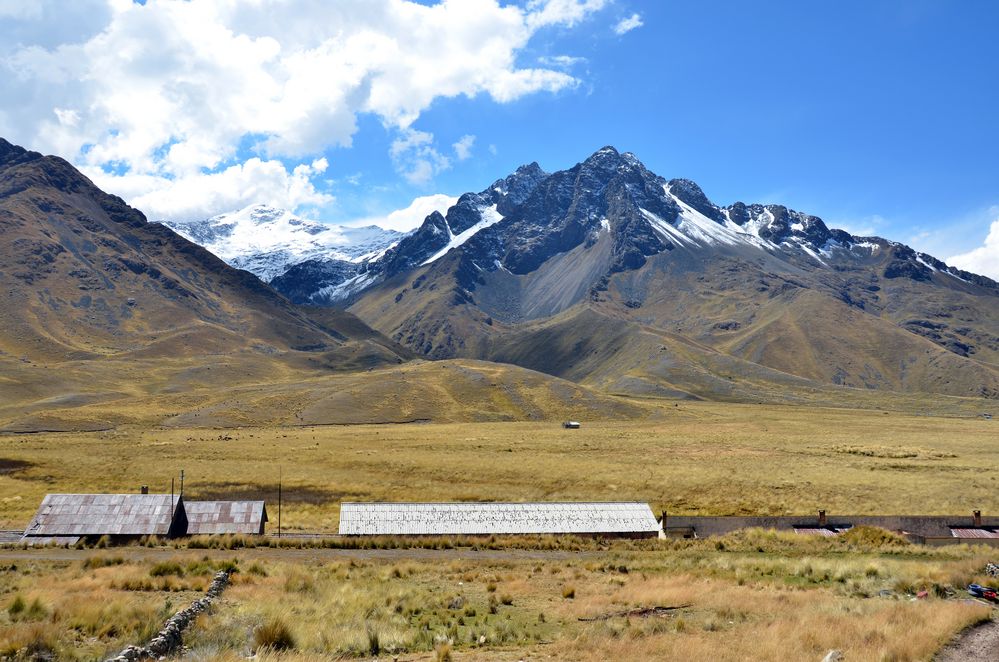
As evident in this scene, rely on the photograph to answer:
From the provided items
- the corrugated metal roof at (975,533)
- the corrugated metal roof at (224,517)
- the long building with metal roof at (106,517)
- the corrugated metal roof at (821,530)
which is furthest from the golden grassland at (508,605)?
the corrugated metal roof at (224,517)

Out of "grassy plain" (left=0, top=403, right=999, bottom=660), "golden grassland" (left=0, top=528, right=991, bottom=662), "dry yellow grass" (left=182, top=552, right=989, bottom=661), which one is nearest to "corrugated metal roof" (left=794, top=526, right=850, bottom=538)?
"grassy plain" (left=0, top=403, right=999, bottom=660)

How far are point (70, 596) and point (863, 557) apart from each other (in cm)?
3067

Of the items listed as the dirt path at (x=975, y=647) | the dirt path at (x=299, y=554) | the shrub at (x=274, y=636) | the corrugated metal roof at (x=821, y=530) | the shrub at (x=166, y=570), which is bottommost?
the dirt path at (x=299, y=554)

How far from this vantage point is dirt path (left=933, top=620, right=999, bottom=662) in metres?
14.7

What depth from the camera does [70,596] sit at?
66.4 ft

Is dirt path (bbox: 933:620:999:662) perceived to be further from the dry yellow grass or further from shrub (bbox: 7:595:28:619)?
shrub (bbox: 7:595:28:619)

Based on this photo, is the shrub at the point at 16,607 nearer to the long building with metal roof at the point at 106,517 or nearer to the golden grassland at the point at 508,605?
the golden grassland at the point at 508,605

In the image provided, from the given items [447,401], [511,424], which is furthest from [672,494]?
[447,401]

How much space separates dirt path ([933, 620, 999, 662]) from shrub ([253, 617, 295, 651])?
13.8 metres

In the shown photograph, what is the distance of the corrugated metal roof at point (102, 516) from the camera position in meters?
38.7

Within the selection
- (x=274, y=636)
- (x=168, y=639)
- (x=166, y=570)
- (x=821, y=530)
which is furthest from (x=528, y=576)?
(x=821, y=530)

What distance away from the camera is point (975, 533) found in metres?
39.6

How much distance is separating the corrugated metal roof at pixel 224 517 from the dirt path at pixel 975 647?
117 ft

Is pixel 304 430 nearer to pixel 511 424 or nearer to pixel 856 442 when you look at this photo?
pixel 511 424
